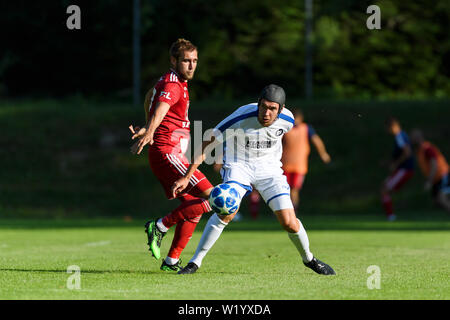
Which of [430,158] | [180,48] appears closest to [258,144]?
[180,48]

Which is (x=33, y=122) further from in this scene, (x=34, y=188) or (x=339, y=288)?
(x=339, y=288)

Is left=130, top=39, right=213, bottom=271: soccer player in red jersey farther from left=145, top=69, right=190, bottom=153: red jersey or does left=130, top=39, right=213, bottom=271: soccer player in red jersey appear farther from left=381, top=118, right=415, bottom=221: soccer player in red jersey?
left=381, top=118, right=415, bottom=221: soccer player in red jersey

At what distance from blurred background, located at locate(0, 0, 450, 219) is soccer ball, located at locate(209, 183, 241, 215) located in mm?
18151

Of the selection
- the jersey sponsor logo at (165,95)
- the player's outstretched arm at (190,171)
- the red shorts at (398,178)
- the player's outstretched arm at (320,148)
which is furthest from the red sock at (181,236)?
the red shorts at (398,178)

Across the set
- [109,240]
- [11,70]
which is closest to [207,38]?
[11,70]

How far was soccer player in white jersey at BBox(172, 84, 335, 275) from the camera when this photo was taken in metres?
8.75

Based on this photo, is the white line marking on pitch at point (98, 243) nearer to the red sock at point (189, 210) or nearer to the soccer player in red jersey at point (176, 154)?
the soccer player in red jersey at point (176, 154)

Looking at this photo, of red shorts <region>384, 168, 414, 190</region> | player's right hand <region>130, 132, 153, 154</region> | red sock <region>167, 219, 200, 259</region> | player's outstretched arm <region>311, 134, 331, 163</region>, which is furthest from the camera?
red shorts <region>384, 168, 414, 190</region>

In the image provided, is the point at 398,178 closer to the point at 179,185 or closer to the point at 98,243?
the point at 98,243

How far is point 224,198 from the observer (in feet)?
28.3

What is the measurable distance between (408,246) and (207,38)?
1075 inches

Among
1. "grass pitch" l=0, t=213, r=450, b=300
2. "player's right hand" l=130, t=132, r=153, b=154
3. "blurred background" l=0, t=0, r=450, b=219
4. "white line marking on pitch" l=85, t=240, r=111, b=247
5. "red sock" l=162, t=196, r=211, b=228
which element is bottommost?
"blurred background" l=0, t=0, r=450, b=219

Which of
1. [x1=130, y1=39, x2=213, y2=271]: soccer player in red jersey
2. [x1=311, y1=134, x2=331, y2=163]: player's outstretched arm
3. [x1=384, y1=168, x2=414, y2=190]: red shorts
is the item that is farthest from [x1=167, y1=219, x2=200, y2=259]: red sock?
[x1=384, y1=168, x2=414, y2=190]: red shorts

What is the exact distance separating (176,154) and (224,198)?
0.89 m
